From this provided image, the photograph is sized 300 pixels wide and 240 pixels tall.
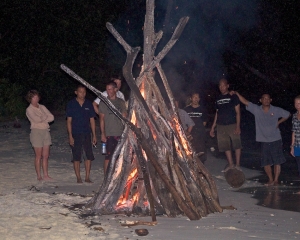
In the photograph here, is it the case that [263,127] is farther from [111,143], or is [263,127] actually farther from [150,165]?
[150,165]

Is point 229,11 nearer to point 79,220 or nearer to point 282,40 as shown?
point 282,40

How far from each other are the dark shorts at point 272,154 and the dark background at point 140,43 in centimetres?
829

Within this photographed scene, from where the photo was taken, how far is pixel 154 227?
6988mm

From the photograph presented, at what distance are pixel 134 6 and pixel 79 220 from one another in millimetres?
12948

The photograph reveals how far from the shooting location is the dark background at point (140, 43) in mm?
18750

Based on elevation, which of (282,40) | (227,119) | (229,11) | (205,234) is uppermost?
(229,11)

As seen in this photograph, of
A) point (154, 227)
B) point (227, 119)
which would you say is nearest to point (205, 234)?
point (154, 227)

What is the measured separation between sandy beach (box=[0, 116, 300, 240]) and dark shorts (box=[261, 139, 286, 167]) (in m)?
0.46

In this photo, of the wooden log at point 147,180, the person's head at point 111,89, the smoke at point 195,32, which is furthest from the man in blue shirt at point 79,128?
the smoke at point 195,32

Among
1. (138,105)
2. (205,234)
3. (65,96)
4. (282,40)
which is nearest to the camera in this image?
(205,234)

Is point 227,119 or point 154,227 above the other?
point 227,119

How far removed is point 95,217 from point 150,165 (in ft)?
3.30

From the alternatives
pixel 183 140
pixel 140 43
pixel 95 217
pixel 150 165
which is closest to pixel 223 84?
pixel 183 140

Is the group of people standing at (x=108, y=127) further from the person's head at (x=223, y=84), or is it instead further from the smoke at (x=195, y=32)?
the smoke at (x=195, y=32)
